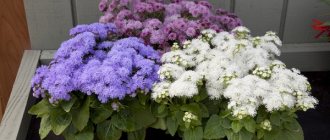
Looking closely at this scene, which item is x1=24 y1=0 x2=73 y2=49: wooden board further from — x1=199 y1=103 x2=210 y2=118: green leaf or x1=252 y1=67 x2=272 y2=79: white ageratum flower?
x1=252 y1=67 x2=272 y2=79: white ageratum flower

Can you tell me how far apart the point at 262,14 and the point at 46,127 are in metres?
1.67

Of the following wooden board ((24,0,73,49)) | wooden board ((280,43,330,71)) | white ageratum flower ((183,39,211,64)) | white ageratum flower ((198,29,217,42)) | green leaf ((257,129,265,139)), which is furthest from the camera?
wooden board ((280,43,330,71))

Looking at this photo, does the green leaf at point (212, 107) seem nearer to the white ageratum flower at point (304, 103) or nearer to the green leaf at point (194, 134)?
the green leaf at point (194, 134)

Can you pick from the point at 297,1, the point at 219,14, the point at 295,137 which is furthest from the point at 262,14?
the point at 295,137

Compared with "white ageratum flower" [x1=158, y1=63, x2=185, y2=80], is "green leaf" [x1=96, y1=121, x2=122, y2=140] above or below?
below

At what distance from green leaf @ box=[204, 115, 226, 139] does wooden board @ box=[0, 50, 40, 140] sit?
0.98 meters

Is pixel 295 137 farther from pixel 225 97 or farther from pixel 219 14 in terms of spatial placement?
pixel 219 14

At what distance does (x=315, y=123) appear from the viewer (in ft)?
8.16

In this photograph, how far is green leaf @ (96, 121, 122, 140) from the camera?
76.0 inches

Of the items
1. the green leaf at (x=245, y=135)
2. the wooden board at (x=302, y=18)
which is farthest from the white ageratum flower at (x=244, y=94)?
the wooden board at (x=302, y=18)

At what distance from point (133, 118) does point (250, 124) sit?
0.53 metres

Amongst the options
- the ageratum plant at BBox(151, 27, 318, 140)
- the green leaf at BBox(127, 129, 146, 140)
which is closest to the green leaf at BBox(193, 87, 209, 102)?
the ageratum plant at BBox(151, 27, 318, 140)

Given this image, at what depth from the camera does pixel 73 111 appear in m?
1.93

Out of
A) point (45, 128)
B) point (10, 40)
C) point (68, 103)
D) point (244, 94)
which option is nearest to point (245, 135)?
point (244, 94)
